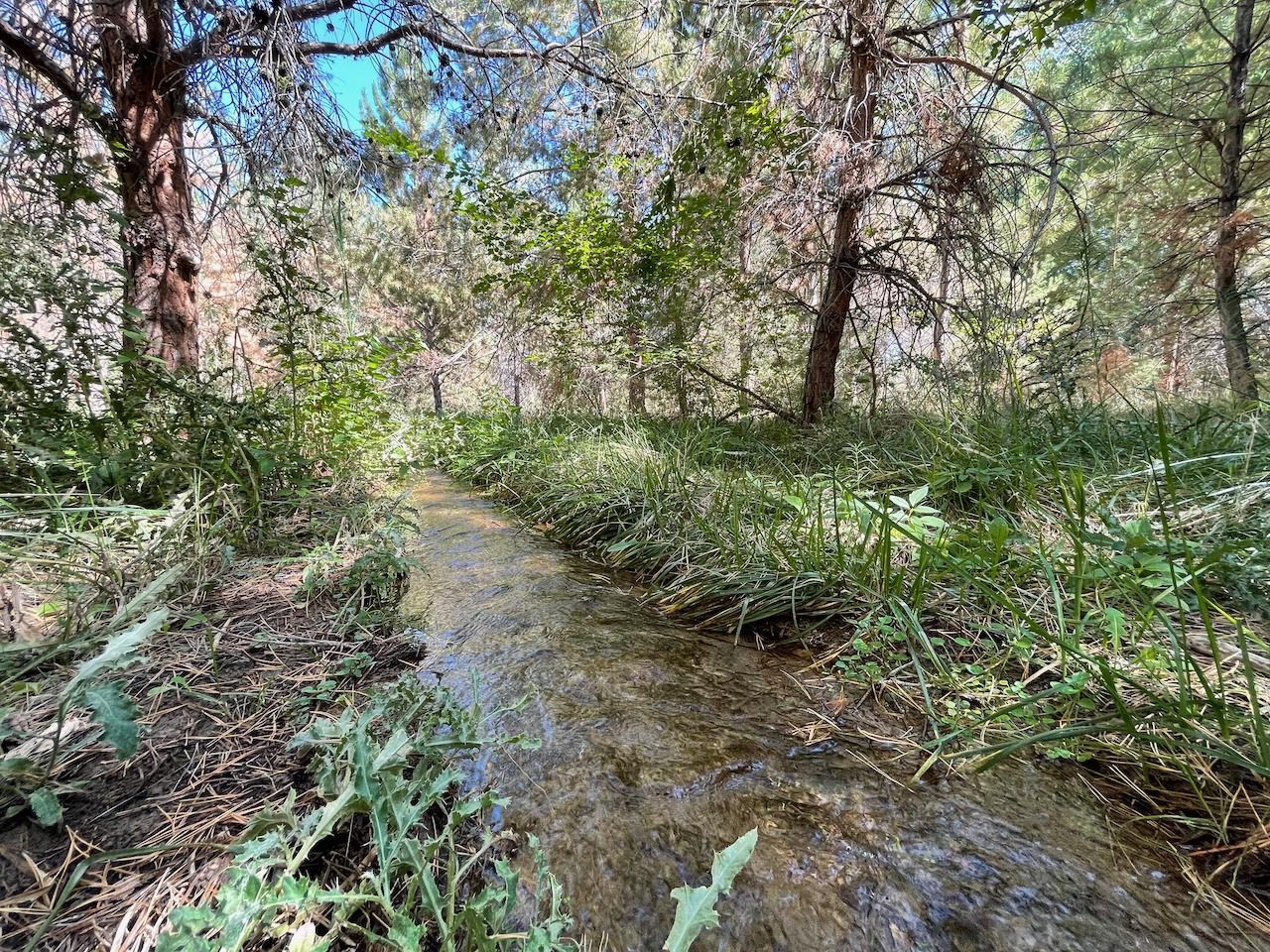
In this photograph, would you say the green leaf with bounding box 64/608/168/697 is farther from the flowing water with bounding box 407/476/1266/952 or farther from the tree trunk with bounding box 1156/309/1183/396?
the tree trunk with bounding box 1156/309/1183/396

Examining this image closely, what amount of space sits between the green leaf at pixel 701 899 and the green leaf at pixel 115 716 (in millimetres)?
762

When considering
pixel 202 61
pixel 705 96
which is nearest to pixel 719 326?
pixel 705 96

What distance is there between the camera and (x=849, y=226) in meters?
3.49

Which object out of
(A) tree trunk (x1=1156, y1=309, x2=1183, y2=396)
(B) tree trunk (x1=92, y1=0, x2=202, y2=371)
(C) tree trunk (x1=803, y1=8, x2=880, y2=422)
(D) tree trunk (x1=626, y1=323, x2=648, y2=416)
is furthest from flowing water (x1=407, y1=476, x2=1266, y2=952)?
(A) tree trunk (x1=1156, y1=309, x2=1183, y2=396)

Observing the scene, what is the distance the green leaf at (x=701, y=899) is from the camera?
577 millimetres

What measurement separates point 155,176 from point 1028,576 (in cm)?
417

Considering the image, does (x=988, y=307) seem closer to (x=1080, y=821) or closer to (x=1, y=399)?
(x=1080, y=821)

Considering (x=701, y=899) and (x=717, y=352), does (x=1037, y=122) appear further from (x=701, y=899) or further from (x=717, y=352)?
(x=701, y=899)

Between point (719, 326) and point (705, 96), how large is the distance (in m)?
2.03

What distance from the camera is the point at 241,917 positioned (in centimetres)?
53

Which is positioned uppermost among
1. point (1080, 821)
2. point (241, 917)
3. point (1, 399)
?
point (1, 399)

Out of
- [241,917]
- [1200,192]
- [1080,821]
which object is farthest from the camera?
[1200,192]

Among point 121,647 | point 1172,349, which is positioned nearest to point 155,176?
point 121,647

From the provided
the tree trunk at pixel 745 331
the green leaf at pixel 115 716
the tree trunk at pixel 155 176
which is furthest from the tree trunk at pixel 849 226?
the green leaf at pixel 115 716
